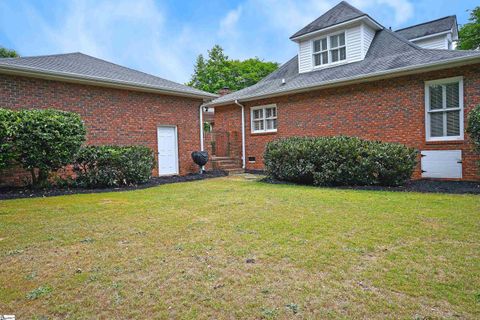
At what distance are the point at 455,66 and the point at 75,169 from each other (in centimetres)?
1116

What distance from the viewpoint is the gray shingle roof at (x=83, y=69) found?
883 centimetres

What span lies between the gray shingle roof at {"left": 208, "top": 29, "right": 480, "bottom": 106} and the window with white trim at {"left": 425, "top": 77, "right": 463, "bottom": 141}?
817mm

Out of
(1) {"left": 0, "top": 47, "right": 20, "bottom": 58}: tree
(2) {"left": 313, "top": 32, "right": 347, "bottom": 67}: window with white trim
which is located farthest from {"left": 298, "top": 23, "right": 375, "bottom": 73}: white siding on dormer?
(1) {"left": 0, "top": 47, "right": 20, "bottom": 58}: tree

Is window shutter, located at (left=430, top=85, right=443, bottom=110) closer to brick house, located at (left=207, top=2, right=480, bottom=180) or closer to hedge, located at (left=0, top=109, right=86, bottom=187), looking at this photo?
brick house, located at (left=207, top=2, right=480, bottom=180)

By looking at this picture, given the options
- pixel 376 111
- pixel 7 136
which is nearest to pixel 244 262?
pixel 7 136

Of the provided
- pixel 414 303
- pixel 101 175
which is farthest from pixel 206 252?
pixel 101 175

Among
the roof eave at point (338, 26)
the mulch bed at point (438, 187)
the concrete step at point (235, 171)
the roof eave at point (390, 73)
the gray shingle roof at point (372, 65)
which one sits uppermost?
the roof eave at point (338, 26)

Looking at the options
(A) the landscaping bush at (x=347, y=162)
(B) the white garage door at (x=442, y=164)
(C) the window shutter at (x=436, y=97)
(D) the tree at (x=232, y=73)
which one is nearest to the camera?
(A) the landscaping bush at (x=347, y=162)

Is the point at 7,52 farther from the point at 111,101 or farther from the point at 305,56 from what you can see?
the point at 305,56

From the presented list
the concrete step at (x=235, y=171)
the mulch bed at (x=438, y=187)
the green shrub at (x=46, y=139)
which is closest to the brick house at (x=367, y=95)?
the concrete step at (x=235, y=171)

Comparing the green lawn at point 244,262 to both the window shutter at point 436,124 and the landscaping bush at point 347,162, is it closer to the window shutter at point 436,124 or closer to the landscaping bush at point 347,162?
the landscaping bush at point 347,162

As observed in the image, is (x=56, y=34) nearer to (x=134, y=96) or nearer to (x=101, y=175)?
(x=134, y=96)

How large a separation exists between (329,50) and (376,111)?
4.26m

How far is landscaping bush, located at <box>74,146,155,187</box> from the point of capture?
8.85 metres
